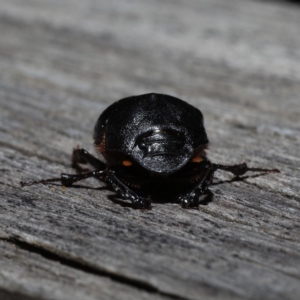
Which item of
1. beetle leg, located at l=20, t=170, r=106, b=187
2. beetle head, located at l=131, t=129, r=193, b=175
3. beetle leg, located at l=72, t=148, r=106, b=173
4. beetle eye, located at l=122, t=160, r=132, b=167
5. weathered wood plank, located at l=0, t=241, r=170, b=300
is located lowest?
weathered wood plank, located at l=0, t=241, r=170, b=300

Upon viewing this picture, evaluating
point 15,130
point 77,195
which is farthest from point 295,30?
point 77,195

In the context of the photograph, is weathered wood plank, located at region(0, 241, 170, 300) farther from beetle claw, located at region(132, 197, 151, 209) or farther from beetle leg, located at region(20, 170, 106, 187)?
beetle leg, located at region(20, 170, 106, 187)

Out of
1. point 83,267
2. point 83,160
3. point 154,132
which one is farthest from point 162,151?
point 83,267

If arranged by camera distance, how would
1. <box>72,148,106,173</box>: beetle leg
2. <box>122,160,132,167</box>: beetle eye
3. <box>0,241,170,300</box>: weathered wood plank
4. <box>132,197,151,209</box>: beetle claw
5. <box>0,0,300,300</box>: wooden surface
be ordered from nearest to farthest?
<box>0,241,170,300</box>: weathered wood plank < <box>0,0,300,300</box>: wooden surface < <box>132,197,151,209</box>: beetle claw < <box>122,160,132,167</box>: beetle eye < <box>72,148,106,173</box>: beetle leg

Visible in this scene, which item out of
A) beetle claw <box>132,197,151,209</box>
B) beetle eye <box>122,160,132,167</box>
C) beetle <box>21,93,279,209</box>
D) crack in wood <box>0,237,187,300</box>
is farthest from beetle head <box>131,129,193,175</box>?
crack in wood <box>0,237,187,300</box>

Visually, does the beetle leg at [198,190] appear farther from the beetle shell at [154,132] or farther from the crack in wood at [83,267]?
the crack in wood at [83,267]

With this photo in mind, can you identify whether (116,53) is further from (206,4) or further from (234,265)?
(234,265)
